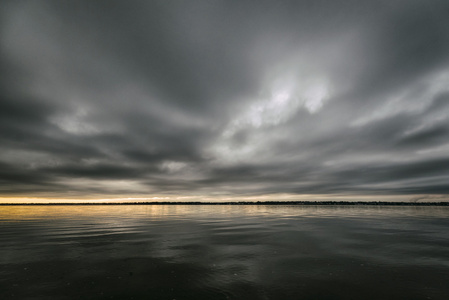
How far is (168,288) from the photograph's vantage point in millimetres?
8719

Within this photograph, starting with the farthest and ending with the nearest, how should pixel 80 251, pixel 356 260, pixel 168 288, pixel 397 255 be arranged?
pixel 80 251, pixel 397 255, pixel 356 260, pixel 168 288

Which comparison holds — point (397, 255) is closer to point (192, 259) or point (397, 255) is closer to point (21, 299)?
point (192, 259)

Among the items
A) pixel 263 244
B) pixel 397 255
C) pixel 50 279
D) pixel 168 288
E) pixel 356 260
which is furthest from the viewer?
pixel 263 244

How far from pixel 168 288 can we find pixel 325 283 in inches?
262

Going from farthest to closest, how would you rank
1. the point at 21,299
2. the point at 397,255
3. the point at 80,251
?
the point at 80,251 → the point at 397,255 → the point at 21,299

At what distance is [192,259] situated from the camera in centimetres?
1302

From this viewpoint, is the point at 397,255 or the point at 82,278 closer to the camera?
the point at 82,278

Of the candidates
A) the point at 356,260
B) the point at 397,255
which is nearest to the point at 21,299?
the point at 356,260

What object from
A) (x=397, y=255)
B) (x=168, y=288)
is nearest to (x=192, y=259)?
(x=168, y=288)

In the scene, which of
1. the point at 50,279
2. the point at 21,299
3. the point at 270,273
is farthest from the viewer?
the point at 270,273

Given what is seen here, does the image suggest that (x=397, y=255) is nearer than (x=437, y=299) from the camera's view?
No

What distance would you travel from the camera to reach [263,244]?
1750 cm

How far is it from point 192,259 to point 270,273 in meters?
4.95

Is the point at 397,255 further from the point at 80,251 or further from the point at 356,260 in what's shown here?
the point at 80,251
